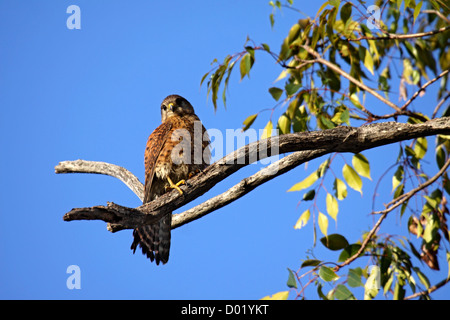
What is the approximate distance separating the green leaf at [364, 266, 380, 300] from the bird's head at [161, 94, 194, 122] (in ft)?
6.00

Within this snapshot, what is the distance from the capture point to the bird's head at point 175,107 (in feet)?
13.3

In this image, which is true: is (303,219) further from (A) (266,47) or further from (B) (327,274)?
(A) (266,47)

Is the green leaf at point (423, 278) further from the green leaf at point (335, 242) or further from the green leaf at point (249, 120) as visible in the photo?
the green leaf at point (249, 120)

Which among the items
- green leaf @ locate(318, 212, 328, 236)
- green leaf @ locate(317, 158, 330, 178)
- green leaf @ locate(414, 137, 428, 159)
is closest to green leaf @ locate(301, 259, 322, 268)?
green leaf @ locate(318, 212, 328, 236)

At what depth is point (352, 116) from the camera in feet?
11.3

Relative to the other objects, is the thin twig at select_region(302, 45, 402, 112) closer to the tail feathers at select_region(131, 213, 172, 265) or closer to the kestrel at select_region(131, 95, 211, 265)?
the kestrel at select_region(131, 95, 211, 265)

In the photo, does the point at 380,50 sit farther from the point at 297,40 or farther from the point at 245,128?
the point at 245,128

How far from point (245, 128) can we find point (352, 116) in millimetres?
727

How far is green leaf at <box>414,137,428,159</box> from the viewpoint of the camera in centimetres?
387

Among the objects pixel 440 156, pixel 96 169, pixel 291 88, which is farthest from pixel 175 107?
pixel 440 156

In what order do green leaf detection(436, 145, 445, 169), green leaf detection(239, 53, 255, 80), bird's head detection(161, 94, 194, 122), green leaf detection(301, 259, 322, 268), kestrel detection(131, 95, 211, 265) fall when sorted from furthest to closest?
bird's head detection(161, 94, 194, 122)
green leaf detection(436, 145, 445, 169)
green leaf detection(239, 53, 255, 80)
kestrel detection(131, 95, 211, 265)
green leaf detection(301, 259, 322, 268)

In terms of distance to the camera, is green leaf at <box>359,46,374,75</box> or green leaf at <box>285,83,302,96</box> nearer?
green leaf at <box>285,83,302,96</box>
